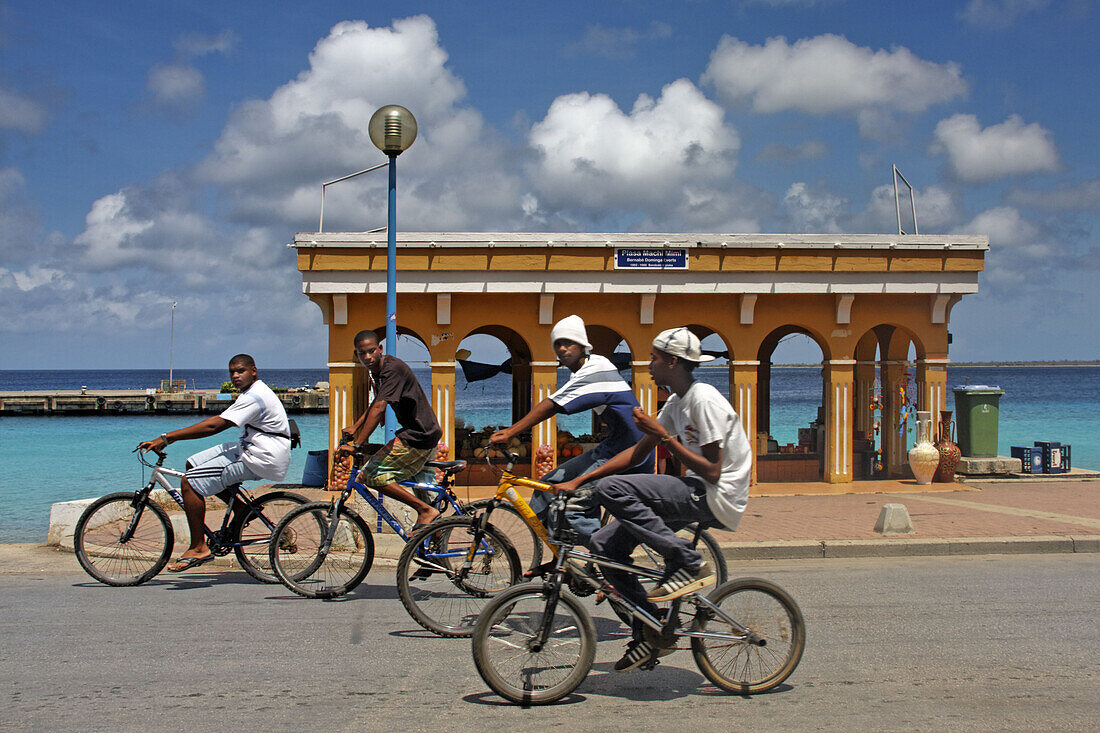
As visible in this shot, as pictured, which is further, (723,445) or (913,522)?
(913,522)

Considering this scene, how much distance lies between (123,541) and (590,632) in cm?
468

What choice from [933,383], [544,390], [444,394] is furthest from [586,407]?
[933,383]

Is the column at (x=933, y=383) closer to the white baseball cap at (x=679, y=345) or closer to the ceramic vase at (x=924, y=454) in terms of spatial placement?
the ceramic vase at (x=924, y=454)

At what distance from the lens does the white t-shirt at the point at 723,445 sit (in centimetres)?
470

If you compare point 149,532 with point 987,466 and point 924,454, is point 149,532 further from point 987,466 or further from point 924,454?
point 987,466

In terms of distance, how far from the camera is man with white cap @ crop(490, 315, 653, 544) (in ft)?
17.5

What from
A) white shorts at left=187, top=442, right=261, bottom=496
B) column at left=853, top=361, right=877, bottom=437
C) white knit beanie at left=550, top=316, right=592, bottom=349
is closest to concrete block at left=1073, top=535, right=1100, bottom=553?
white knit beanie at left=550, top=316, right=592, bottom=349

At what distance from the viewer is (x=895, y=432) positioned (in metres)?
17.9


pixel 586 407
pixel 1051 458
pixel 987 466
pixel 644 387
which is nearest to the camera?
pixel 586 407

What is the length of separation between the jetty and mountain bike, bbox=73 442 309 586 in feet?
203

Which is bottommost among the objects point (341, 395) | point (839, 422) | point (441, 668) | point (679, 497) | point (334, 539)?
point (441, 668)

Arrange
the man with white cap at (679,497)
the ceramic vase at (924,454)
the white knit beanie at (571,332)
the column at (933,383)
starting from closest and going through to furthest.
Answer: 1. the man with white cap at (679,497)
2. the white knit beanie at (571,332)
3. the ceramic vase at (924,454)
4. the column at (933,383)

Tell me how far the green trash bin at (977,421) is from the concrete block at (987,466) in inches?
5.8

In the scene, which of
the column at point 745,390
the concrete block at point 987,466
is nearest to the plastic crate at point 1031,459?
the concrete block at point 987,466
